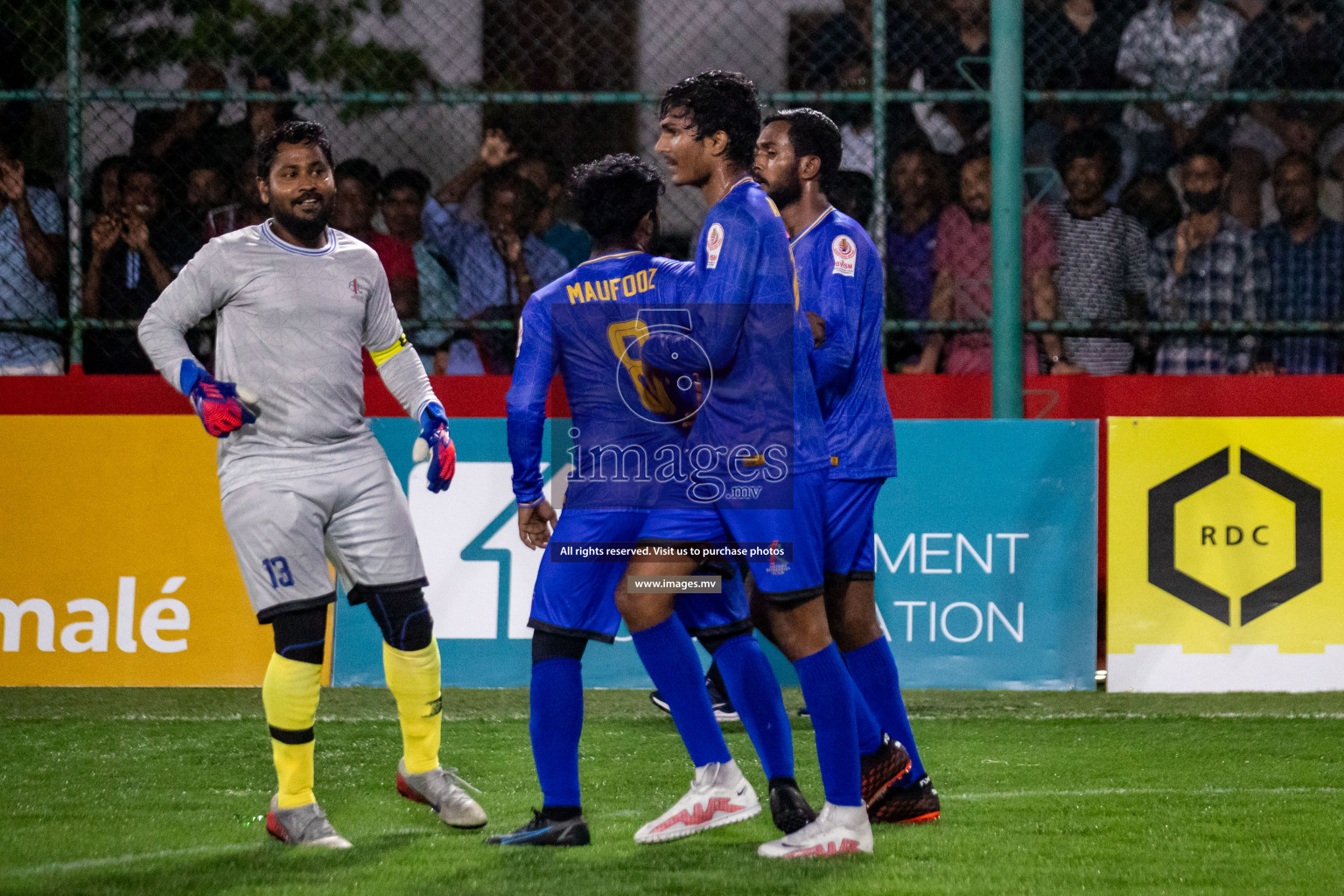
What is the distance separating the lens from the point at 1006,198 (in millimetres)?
6672

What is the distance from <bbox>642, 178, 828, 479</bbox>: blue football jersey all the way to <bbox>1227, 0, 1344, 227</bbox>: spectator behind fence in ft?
15.1

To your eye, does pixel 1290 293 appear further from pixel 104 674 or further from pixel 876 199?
pixel 104 674

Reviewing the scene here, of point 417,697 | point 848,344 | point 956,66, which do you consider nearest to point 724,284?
point 848,344

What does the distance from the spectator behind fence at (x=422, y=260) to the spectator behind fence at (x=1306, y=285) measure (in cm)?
397

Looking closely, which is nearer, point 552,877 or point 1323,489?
point 552,877

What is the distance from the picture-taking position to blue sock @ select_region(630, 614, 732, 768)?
12.9ft

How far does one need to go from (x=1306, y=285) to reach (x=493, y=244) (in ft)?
12.9

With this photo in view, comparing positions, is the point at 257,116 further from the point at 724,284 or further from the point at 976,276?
the point at 724,284

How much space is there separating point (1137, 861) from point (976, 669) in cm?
259

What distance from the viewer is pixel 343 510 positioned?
158 inches

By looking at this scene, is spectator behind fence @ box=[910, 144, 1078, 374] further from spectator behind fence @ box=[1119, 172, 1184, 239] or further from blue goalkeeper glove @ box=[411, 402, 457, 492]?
blue goalkeeper glove @ box=[411, 402, 457, 492]

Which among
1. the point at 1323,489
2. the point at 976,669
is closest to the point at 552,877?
the point at 976,669

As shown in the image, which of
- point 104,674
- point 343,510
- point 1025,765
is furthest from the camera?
point 104,674

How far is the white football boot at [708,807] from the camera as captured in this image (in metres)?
Result: 3.85
